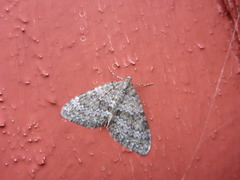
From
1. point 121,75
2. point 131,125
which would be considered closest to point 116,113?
point 131,125

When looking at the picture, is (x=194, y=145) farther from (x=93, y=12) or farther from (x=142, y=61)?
(x=93, y=12)

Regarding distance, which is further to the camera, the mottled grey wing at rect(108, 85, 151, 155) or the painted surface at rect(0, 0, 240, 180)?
the mottled grey wing at rect(108, 85, 151, 155)

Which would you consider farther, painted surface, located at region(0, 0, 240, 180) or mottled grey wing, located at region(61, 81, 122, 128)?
mottled grey wing, located at region(61, 81, 122, 128)

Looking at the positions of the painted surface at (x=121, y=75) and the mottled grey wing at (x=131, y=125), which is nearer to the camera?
the painted surface at (x=121, y=75)

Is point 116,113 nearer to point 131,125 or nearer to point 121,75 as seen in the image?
point 131,125
